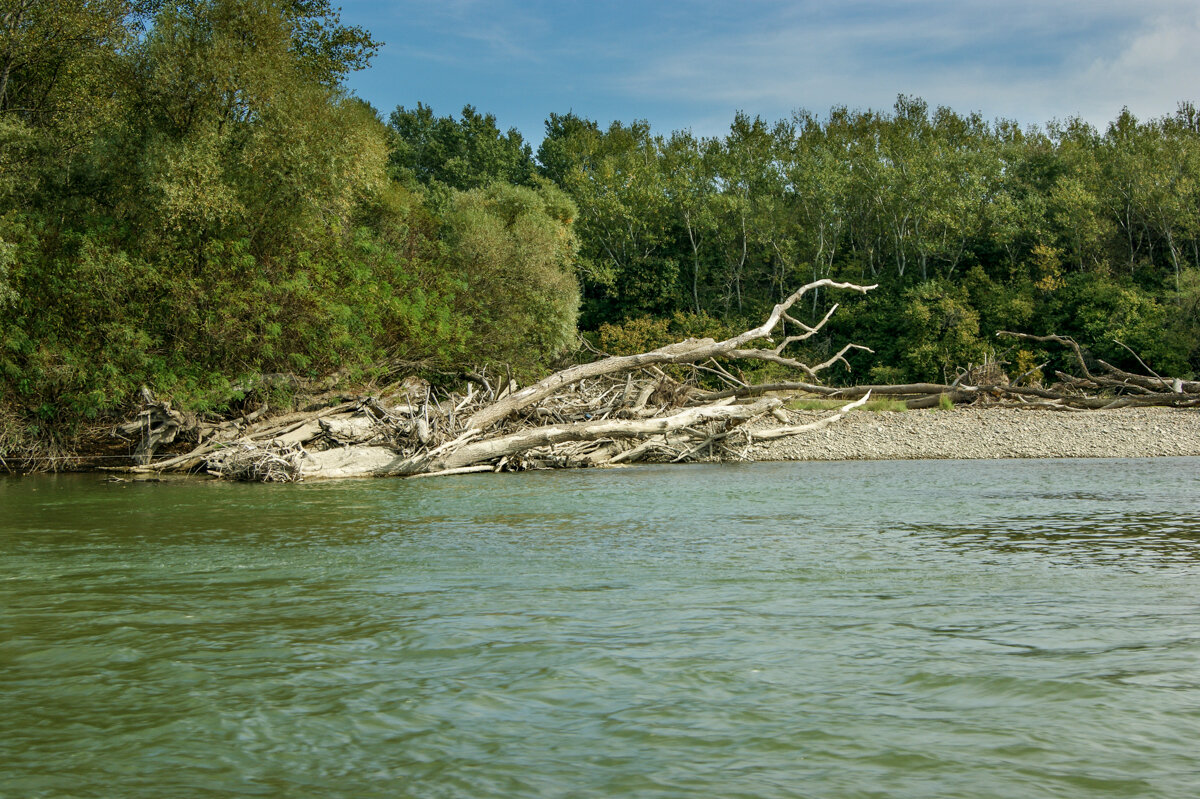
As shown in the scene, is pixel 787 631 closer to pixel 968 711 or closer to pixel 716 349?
pixel 968 711

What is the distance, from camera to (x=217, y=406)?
1995cm

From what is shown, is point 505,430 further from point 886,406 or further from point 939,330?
point 939,330

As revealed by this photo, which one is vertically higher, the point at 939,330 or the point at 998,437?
the point at 939,330

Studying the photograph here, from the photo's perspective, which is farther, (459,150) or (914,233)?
(459,150)

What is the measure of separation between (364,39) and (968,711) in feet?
89.2

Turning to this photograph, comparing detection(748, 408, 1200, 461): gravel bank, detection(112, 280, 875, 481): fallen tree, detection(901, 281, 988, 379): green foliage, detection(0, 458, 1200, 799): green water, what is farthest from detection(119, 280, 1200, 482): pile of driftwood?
detection(901, 281, 988, 379): green foliage

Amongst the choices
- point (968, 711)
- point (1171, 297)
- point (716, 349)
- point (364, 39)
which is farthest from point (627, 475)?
point (1171, 297)

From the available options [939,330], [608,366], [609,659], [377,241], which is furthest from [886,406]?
[609,659]

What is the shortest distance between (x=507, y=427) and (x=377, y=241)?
8323 millimetres

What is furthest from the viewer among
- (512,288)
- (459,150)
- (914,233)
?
(459,150)

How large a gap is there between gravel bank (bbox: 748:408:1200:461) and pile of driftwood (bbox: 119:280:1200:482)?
0.84 metres

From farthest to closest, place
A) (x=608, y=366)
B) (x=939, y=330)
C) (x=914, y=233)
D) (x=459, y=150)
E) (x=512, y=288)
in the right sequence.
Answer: (x=459, y=150)
(x=914, y=233)
(x=939, y=330)
(x=512, y=288)
(x=608, y=366)

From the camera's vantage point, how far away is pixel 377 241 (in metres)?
25.8

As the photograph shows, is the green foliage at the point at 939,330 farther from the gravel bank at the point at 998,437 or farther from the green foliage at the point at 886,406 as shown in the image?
the gravel bank at the point at 998,437
